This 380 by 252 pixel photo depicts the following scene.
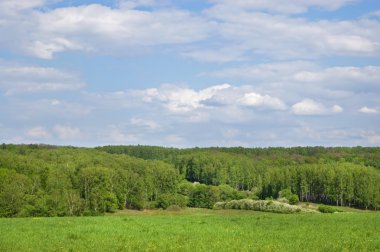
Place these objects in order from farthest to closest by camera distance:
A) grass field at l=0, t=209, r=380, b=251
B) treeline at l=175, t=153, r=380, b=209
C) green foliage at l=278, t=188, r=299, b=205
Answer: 1. treeline at l=175, t=153, r=380, b=209
2. green foliage at l=278, t=188, r=299, b=205
3. grass field at l=0, t=209, r=380, b=251

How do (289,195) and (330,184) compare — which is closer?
(289,195)

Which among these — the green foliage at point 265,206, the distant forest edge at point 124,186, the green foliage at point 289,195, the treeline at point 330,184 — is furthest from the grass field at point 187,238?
the treeline at point 330,184

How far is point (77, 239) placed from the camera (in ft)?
99.8

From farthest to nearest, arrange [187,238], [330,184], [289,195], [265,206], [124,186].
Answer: [330,184] → [289,195] → [124,186] → [265,206] → [187,238]

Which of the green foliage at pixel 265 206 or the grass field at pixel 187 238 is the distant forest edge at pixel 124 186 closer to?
the green foliage at pixel 265 206

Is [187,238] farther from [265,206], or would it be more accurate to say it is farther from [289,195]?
[289,195]

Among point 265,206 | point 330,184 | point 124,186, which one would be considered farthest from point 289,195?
point 124,186

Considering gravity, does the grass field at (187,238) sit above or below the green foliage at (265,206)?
above

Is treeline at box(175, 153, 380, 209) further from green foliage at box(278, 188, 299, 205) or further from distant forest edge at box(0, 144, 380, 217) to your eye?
green foliage at box(278, 188, 299, 205)

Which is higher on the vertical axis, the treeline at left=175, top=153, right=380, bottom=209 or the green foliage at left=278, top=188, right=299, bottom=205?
the treeline at left=175, top=153, right=380, bottom=209

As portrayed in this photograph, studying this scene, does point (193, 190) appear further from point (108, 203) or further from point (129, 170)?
point (108, 203)

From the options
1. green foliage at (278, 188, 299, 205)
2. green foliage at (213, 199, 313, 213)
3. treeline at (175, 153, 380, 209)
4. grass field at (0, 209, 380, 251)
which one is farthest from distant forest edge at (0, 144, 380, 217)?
grass field at (0, 209, 380, 251)

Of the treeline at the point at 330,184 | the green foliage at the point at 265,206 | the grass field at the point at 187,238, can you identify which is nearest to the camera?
the grass field at the point at 187,238

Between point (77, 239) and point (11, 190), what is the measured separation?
5650 centimetres
